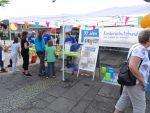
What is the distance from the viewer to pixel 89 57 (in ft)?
19.2

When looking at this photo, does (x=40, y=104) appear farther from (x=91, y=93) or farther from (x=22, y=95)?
(x=91, y=93)

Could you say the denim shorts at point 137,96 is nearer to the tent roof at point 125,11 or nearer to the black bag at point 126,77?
the black bag at point 126,77

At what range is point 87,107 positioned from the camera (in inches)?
150

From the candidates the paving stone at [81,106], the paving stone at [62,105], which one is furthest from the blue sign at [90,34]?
the paving stone at [62,105]

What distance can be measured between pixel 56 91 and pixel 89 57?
71.5 inches

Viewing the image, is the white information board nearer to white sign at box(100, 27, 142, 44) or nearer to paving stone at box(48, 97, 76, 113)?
white sign at box(100, 27, 142, 44)

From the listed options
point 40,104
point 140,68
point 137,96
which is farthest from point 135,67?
point 40,104

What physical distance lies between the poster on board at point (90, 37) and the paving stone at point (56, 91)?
194 centimetres

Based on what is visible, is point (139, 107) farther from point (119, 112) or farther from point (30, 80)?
point (30, 80)

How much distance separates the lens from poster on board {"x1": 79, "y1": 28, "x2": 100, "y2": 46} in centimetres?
564

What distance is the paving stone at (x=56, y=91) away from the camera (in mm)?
4479

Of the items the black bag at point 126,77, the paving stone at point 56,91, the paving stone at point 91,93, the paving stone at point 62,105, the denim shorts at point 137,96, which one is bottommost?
the paving stone at point 62,105

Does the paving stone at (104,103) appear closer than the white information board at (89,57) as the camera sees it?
Yes

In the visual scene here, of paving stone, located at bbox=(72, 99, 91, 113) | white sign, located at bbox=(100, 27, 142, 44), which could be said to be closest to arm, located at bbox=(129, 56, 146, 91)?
paving stone, located at bbox=(72, 99, 91, 113)
